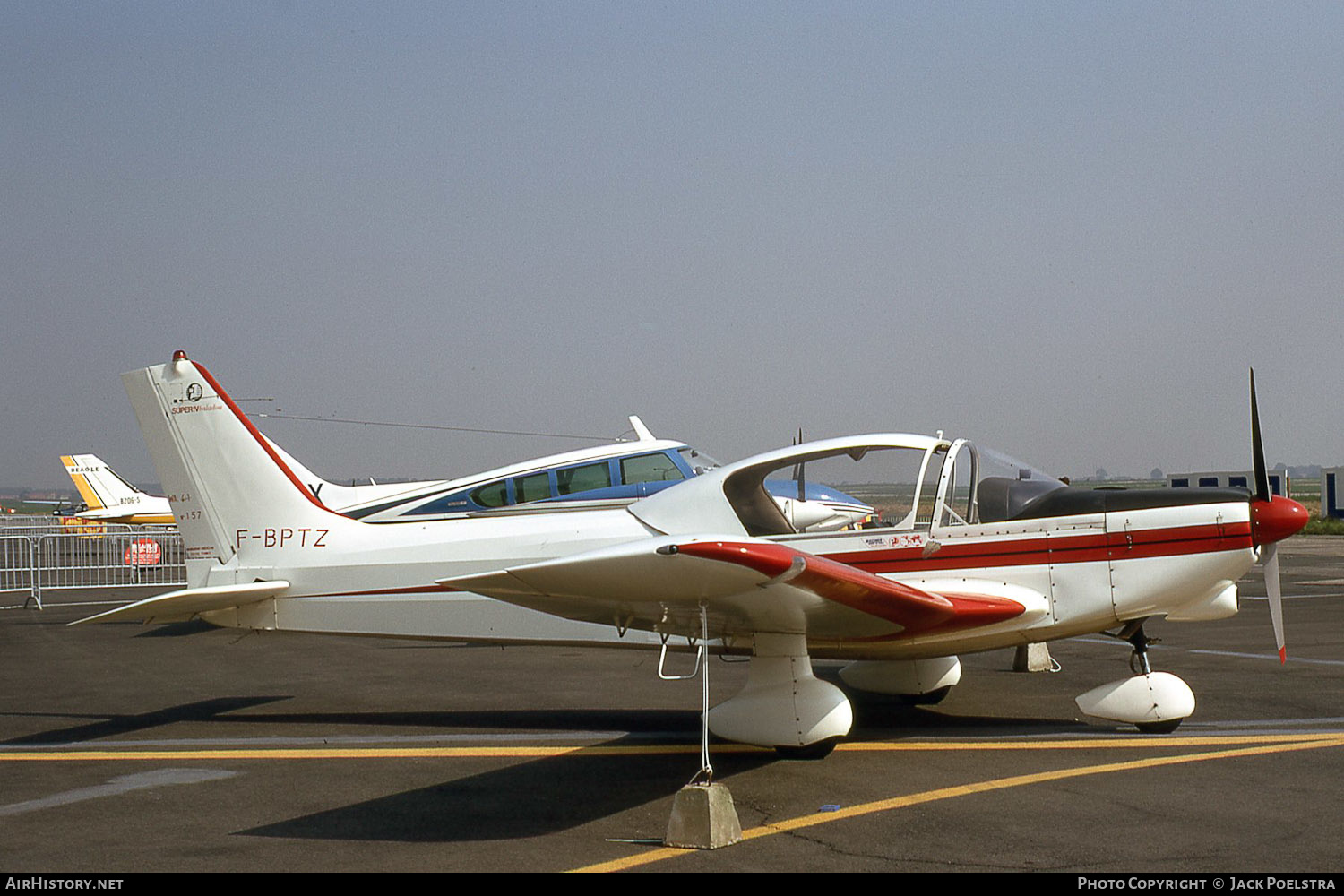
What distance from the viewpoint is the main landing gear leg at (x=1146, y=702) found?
23.7 ft

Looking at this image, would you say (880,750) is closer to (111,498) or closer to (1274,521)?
(1274,521)

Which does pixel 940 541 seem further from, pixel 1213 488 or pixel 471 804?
pixel 471 804

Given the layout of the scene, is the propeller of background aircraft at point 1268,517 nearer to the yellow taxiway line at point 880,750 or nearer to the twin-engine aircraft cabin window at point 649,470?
the yellow taxiway line at point 880,750

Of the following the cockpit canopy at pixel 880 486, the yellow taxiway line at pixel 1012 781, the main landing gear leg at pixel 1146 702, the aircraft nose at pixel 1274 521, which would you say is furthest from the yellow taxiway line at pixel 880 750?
the cockpit canopy at pixel 880 486

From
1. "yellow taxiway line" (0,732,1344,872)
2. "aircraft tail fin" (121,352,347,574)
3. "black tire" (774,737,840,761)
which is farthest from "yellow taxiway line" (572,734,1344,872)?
"aircraft tail fin" (121,352,347,574)

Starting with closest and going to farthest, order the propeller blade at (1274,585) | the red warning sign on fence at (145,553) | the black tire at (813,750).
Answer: the black tire at (813,750) → the propeller blade at (1274,585) → the red warning sign on fence at (145,553)

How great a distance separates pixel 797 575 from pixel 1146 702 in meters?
3.43

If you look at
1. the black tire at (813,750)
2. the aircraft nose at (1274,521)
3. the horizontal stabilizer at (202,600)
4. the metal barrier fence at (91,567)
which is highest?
the aircraft nose at (1274,521)

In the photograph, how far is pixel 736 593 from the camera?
5344 millimetres

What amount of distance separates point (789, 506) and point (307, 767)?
3619mm

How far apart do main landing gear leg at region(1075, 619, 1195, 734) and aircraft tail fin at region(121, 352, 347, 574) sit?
5682 mm

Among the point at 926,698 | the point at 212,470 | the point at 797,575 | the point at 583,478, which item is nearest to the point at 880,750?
the point at 926,698

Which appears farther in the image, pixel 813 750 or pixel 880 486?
pixel 880 486

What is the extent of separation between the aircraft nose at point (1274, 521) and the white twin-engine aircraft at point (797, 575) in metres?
0.01
